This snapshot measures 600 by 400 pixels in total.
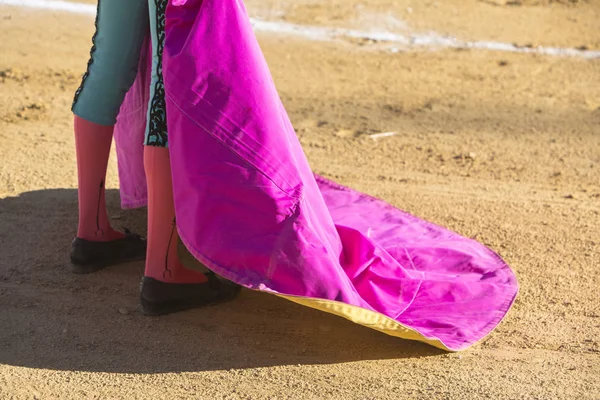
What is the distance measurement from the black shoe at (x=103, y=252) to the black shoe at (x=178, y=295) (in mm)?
368

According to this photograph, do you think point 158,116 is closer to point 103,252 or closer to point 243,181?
point 243,181

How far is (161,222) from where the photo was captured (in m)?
2.71

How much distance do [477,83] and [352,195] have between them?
6.72 ft

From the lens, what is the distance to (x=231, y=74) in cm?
257

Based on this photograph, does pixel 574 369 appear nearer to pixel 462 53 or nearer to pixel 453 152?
pixel 453 152

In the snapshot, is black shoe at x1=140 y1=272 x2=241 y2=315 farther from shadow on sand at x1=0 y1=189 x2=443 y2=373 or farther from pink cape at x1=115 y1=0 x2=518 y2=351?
pink cape at x1=115 y1=0 x2=518 y2=351

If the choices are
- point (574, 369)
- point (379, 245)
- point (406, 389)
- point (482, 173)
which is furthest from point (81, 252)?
point (482, 173)

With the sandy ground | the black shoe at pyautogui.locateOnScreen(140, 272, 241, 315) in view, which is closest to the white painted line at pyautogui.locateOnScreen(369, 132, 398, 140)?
the sandy ground

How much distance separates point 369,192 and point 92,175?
1373 mm

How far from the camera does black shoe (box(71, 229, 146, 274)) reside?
120 inches

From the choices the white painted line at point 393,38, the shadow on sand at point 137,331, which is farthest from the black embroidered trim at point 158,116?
the white painted line at point 393,38

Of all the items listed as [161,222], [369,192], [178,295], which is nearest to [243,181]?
[161,222]

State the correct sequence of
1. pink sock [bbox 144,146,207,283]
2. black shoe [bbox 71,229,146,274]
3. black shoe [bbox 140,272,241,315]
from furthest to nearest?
black shoe [bbox 71,229,146,274] < black shoe [bbox 140,272,241,315] < pink sock [bbox 144,146,207,283]

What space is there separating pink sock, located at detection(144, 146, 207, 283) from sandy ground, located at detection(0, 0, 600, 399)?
0.16 metres
